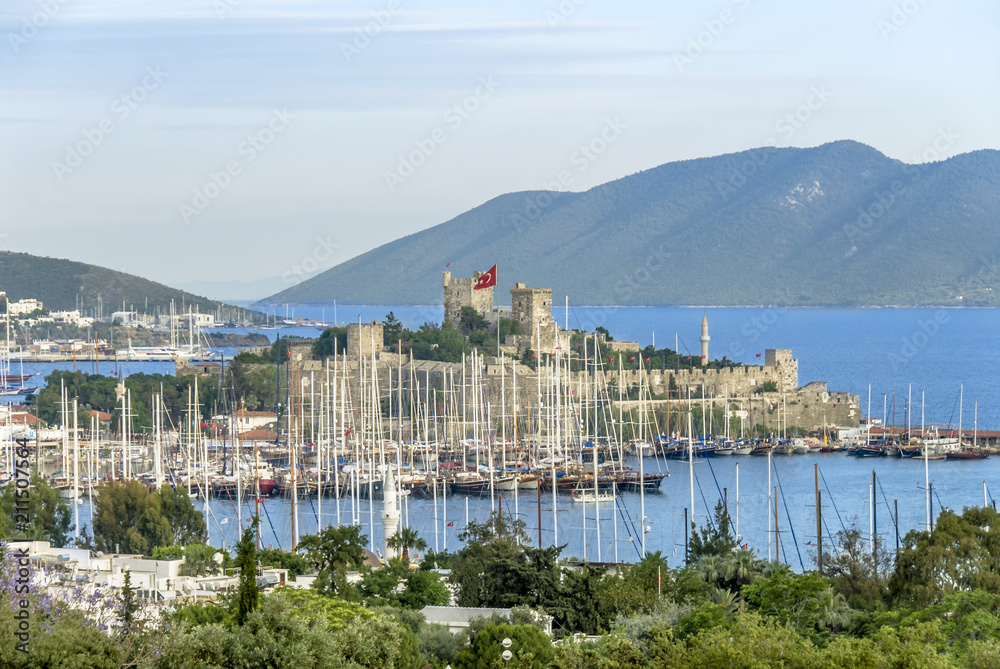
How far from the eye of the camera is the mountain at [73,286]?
534 feet

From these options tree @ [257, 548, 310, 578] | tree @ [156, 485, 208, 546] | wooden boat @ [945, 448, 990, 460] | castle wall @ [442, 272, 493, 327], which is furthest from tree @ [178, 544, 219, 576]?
castle wall @ [442, 272, 493, 327]

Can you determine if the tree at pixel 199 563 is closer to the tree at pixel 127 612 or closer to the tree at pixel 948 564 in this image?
the tree at pixel 127 612

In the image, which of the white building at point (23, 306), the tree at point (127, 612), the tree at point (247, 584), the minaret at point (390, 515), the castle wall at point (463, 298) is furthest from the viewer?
the white building at point (23, 306)

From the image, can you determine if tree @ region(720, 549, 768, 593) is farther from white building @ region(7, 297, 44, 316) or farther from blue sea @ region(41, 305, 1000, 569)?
white building @ region(7, 297, 44, 316)

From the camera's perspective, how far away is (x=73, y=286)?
167750 mm

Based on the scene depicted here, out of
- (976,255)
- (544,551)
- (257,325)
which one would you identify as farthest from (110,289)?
(544,551)

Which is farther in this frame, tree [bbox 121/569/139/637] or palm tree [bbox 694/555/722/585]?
palm tree [bbox 694/555/722/585]

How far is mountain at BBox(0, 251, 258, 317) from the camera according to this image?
534 ft

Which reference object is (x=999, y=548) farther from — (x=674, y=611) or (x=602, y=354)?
(x=602, y=354)

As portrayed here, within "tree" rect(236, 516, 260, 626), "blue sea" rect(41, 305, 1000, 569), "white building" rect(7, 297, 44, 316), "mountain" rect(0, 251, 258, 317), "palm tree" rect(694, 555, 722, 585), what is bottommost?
"blue sea" rect(41, 305, 1000, 569)

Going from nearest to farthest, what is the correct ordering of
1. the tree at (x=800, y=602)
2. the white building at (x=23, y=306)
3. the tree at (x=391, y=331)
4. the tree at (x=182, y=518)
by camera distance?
the tree at (x=800, y=602) < the tree at (x=182, y=518) < the tree at (x=391, y=331) < the white building at (x=23, y=306)

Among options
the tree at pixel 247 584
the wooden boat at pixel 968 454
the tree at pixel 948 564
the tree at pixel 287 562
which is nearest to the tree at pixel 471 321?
the wooden boat at pixel 968 454

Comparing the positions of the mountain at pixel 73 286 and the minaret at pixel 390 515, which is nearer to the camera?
the minaret at pixel 390 515

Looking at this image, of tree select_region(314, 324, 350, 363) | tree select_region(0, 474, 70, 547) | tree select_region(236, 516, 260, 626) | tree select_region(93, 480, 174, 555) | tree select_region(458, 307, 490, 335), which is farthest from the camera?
tree select_region(458, 307, 490, 335)
